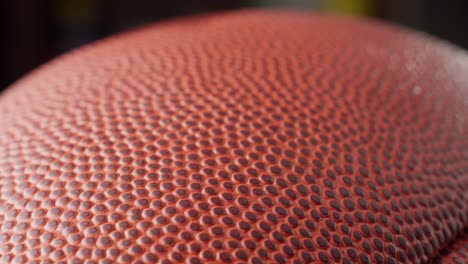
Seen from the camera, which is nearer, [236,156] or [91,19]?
[236,156]

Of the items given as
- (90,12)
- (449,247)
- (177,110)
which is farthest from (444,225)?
(90,12)

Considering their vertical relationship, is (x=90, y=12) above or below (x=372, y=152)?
below

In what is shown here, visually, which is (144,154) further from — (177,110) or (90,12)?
(90,12)

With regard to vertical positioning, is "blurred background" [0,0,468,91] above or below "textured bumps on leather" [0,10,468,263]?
below

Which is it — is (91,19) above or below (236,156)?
below

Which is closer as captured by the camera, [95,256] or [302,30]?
[95,256]
